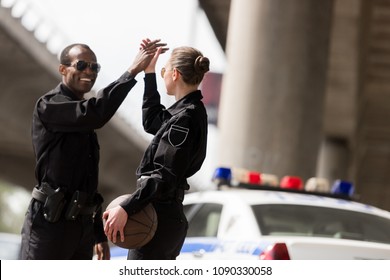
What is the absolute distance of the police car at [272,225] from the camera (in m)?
7.14

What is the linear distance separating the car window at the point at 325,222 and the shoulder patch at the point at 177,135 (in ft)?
9.15

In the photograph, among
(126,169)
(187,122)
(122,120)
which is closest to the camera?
(187,122)

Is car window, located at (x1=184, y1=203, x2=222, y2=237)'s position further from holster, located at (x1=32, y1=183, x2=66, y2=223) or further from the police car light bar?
holster, located at (x1=32, y1=183, x2=66, y2=223)

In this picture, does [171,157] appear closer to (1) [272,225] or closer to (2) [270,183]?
(1) [272,225]

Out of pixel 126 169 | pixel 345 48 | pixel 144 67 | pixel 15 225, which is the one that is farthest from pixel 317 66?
→ pixel 15 225

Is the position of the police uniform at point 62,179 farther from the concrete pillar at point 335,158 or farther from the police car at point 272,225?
the concrete pillar at point 335,158

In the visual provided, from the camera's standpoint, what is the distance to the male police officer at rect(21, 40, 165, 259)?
5.49 m

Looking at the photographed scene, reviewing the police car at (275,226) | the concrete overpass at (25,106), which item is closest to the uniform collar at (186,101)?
the police car at (275,226)

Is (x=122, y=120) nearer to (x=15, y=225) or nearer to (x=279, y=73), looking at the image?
(x=279, y=73)

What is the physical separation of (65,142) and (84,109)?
0.87 ft

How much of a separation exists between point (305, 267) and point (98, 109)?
118cm

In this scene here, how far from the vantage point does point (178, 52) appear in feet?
17.9

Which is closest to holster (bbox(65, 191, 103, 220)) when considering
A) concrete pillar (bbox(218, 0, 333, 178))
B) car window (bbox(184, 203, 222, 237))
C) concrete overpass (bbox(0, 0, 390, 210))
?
car window (bbox(184, 203, 222, 237))

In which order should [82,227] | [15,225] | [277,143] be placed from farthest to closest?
[15,225], [277,143], [82,227]
